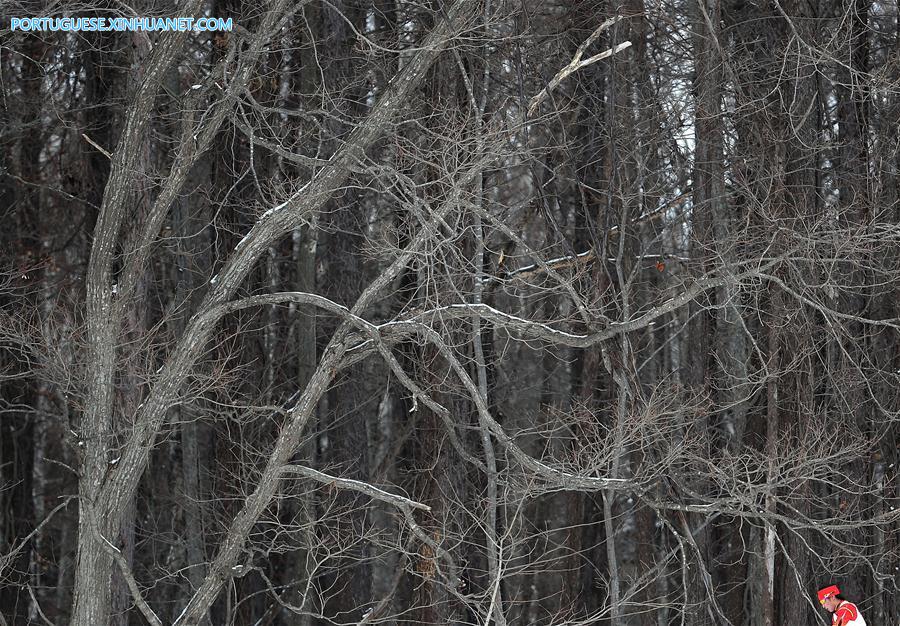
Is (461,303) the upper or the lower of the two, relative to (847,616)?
upper

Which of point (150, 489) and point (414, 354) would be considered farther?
point (150, 489)

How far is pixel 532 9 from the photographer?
13930 millimetres

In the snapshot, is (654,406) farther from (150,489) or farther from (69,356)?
(150,489)

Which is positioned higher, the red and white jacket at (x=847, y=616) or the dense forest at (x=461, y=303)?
the dense forest at (x=461, y=303)

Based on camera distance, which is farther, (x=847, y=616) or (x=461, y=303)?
(x=461, y=303)

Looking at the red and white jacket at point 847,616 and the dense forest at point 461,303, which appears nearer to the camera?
the dense forest at point 461,303

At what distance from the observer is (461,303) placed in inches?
481

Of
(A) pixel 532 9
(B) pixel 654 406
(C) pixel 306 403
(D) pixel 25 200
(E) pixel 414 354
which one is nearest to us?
(C) pixel 306 403

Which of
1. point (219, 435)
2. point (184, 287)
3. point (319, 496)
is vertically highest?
point (184, 287)

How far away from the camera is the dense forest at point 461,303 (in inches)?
433

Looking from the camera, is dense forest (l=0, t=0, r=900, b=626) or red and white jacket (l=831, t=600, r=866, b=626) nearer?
dense forest (l=0, t=0, r=900, b=626)

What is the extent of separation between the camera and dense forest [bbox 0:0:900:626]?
11008mm

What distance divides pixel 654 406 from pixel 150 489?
9492 mm

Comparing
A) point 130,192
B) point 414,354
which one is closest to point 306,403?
point 130,192
